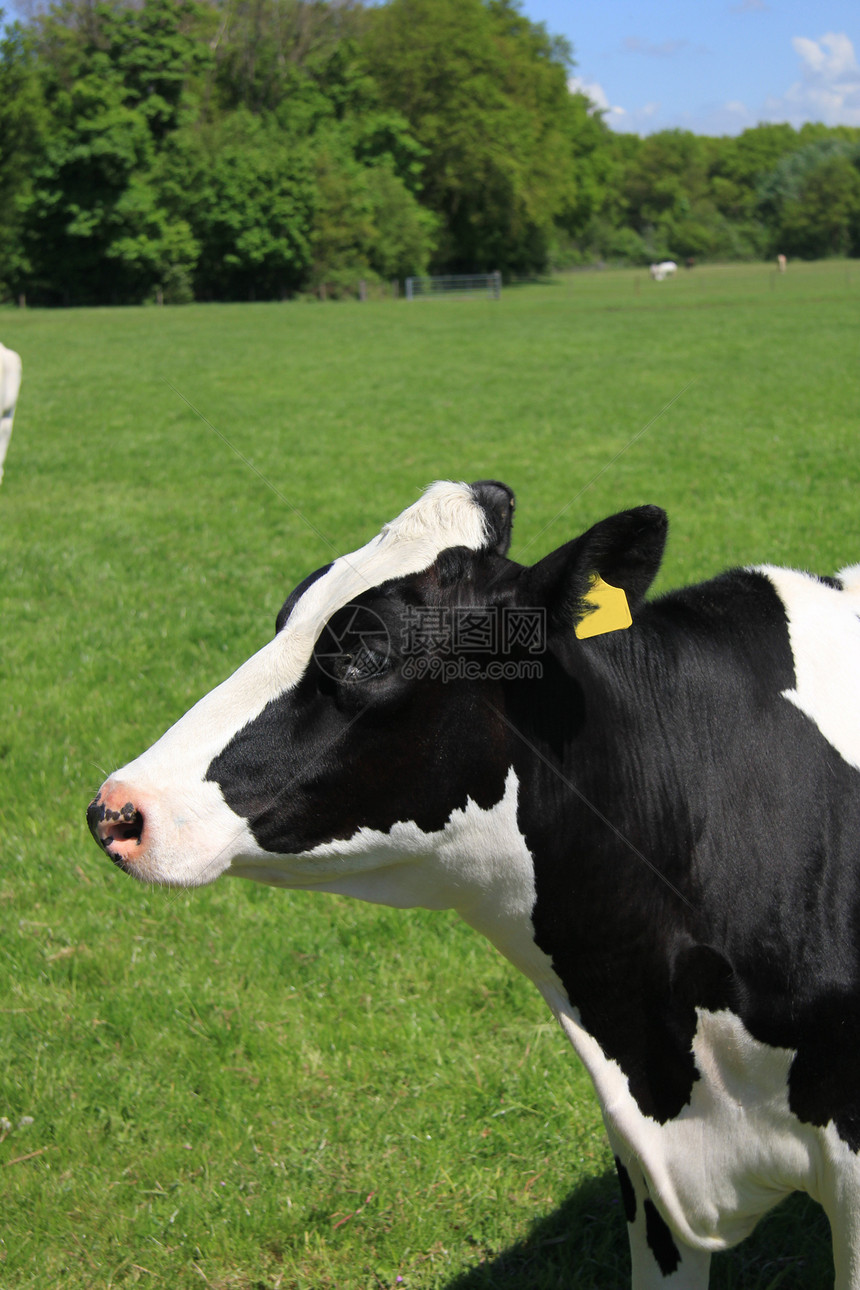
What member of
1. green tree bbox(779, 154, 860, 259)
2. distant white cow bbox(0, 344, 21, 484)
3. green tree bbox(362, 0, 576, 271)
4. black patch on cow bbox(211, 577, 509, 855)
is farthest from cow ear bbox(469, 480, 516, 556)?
green tree bbox(779, 154, 860, 259)

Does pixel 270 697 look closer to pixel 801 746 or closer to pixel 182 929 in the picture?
pixel 801 746

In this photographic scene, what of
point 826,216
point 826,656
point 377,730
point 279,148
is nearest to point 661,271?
point 279,148

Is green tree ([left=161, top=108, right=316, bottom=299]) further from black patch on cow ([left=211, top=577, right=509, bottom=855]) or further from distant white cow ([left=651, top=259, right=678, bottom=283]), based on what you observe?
black patch on cow ([left=211, top=577, right=509, bottom=855])

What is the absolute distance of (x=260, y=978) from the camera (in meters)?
3.85

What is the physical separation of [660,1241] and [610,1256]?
688mm

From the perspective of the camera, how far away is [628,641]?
2139 mm

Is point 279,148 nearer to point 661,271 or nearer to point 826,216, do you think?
point 661,271

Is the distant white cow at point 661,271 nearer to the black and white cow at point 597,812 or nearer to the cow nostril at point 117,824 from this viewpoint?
the black and white cow at point 597,812

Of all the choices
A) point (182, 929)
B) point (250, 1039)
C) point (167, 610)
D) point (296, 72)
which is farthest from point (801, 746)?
point (296, 72)

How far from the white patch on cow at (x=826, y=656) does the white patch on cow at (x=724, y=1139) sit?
23.3 inches

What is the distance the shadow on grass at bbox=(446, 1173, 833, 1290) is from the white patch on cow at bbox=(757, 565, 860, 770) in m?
1.56

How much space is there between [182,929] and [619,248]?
106143 millimetres

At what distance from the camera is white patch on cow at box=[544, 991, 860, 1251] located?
1992 mm

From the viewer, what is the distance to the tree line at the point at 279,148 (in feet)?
178
